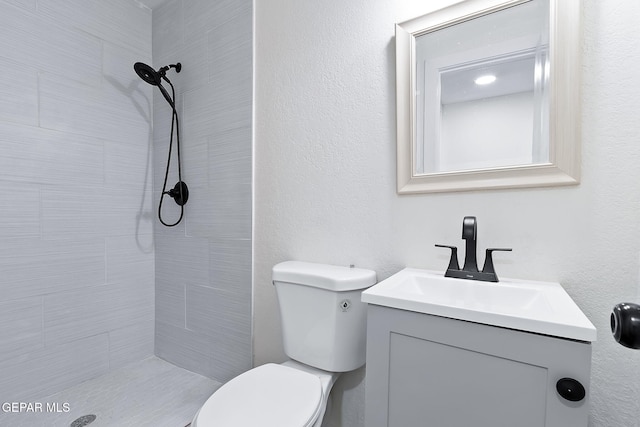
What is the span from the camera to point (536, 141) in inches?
37.1

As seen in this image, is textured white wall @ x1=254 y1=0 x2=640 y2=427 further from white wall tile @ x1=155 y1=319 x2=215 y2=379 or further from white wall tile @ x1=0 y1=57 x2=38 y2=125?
white wall tile @ x1=0 y1=57 x2=38 y2=125

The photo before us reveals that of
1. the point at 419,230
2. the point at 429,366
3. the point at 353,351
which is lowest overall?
the point at 353,351

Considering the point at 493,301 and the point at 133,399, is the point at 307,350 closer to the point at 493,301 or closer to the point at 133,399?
the point at 493,301

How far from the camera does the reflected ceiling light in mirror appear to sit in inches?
40.0

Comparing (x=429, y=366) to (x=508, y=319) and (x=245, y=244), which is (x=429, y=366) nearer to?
(x=508, y=319)

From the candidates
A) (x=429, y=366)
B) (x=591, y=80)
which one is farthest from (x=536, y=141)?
(x=429, y=366)

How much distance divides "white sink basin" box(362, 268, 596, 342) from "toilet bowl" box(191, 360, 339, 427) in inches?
15.5

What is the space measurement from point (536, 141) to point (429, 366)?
74 cm

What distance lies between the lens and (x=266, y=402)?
3.02ft

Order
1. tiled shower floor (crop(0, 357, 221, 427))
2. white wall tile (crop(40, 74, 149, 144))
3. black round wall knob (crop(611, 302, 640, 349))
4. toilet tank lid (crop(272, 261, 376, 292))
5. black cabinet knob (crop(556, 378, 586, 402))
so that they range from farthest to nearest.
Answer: white wall tile (crop(40, 74, 149, 144)), tiled shower floor (crop(0, 357, 221, 427)), toilet tank lid (crop(272, 261, 376, 292)), black cabinet knob (crop(556, 378, 586, 402)), black round wall knob (crop(611, 302, 640, 349))

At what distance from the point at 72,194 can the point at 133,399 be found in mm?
1097

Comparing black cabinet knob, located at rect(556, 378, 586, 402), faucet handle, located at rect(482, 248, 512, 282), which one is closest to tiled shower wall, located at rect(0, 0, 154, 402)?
faucet handle, located at rect(482, 248, 512, 282)

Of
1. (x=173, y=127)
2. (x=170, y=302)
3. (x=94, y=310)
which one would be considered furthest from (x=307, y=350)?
(x=173, y=127)

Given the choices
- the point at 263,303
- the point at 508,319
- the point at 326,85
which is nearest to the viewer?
the point at 508,319
